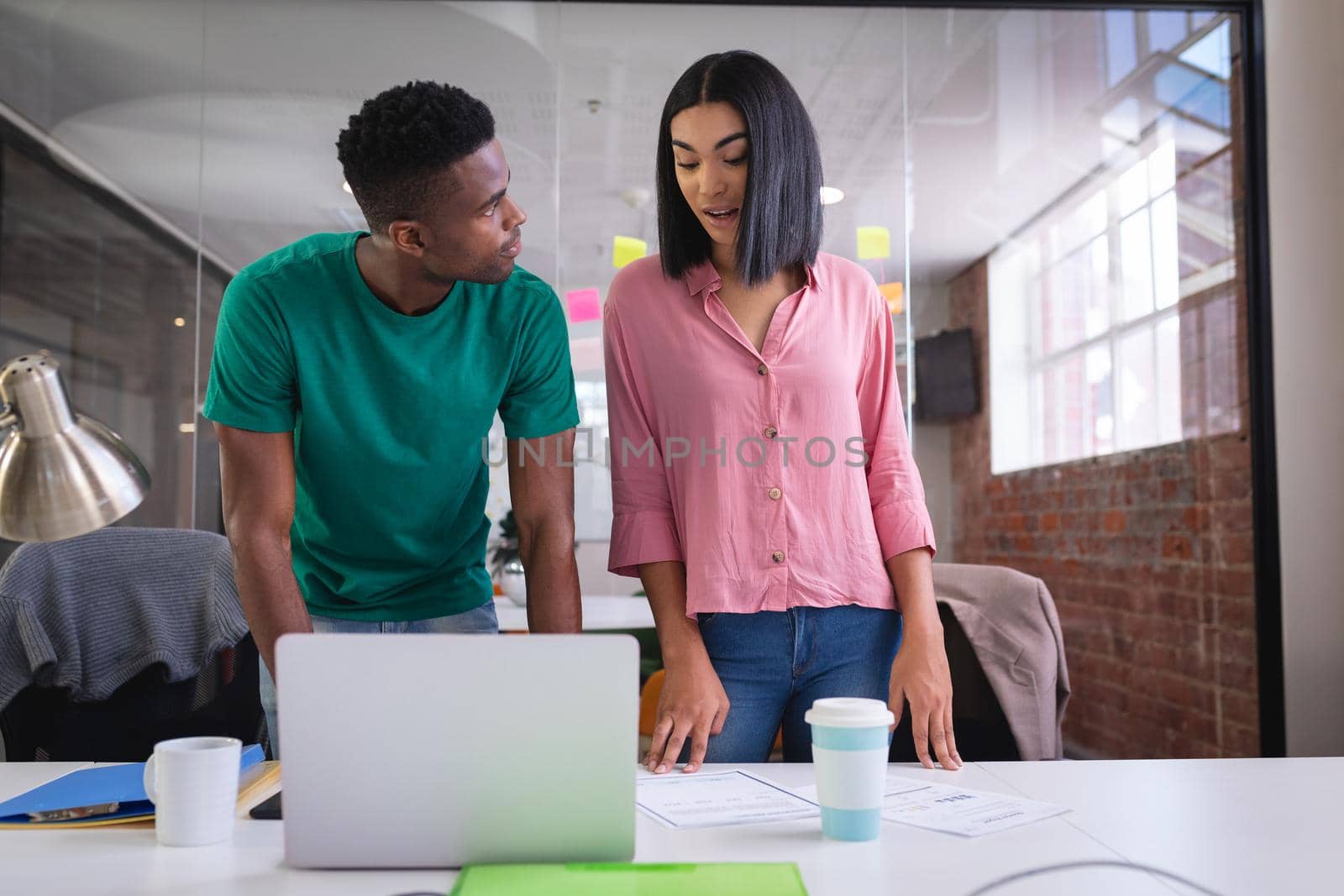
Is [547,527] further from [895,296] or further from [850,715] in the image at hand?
[895,296]

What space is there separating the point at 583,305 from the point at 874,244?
Answer: 86 cm

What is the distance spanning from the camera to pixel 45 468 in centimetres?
84

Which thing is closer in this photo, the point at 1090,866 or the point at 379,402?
the point at 1090,866

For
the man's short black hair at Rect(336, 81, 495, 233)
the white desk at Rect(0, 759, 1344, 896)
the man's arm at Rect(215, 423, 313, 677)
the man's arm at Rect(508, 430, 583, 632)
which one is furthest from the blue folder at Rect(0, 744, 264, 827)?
the man's short black hair at Rect(336, 81, 495, 233)

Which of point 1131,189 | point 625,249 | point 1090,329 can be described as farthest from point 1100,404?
point 625,249

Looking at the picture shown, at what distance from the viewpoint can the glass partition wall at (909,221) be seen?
3.16 meters

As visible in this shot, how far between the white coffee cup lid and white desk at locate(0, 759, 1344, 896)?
0.34 ft

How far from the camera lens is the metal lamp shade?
84 centimetres

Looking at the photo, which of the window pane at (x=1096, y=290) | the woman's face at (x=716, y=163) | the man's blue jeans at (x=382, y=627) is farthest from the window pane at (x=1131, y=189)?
the man's blue jeans at (x=382, y=627)

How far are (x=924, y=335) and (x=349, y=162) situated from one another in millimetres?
2089

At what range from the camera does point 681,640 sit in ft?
4.72

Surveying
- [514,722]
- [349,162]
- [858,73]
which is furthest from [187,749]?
[858,73]

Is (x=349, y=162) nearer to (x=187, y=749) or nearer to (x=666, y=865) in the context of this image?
(x=187, y=749)

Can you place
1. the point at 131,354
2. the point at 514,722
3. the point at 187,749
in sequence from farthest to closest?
the point at 131,354
the point at 187,749
the point at 514,722
